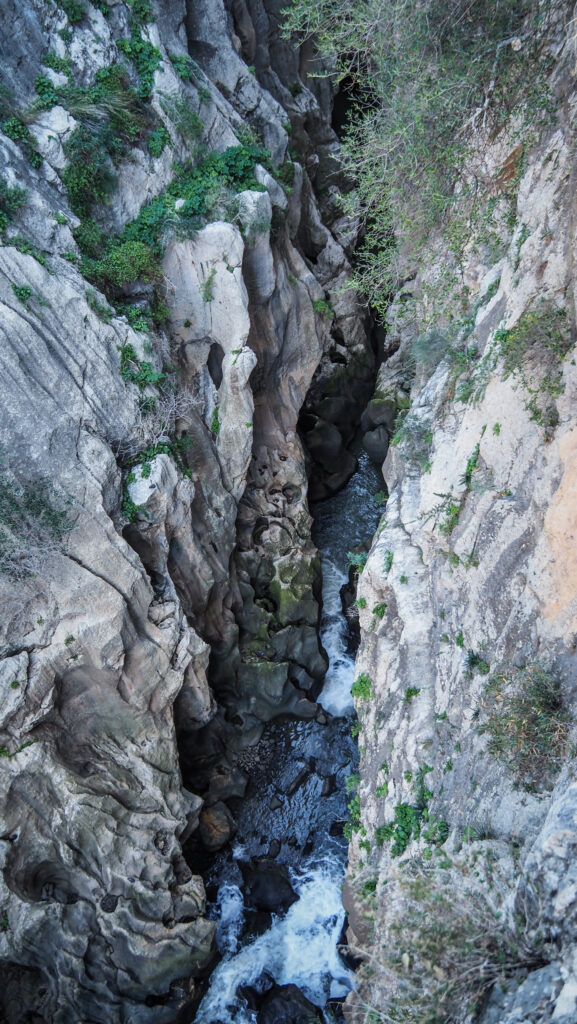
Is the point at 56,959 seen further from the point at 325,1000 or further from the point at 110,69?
the point at 110,69

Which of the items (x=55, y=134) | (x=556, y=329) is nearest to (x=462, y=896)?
(x=556, y=329)

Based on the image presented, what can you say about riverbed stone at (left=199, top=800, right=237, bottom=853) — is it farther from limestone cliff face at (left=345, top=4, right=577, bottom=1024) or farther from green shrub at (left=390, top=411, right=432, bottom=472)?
green shrub at (left=390, top=411, right=432, bottom=472)

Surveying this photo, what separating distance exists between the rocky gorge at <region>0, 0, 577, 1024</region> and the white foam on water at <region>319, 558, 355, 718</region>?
143 mm

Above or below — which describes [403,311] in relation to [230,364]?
above

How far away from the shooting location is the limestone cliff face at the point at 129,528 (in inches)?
371

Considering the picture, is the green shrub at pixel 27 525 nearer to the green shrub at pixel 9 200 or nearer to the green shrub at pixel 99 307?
the green shrub at pixel 99 307

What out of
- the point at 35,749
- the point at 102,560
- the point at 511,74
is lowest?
the point at 35,749

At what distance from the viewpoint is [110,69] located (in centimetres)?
1184

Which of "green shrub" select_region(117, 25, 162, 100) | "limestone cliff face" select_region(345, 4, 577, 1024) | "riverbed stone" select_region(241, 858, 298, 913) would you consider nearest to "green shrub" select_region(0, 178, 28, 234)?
"green shrub" select_region(117, 25, 162, 100)

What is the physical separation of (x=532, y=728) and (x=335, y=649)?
366 inches

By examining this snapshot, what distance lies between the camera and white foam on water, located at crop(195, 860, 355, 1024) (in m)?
10.2

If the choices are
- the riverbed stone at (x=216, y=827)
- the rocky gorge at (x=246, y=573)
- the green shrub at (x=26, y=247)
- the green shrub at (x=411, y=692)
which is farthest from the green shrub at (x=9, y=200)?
the riverbed stone at (x=216, y=827)

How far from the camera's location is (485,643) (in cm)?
734

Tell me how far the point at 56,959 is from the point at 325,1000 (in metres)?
4.75
